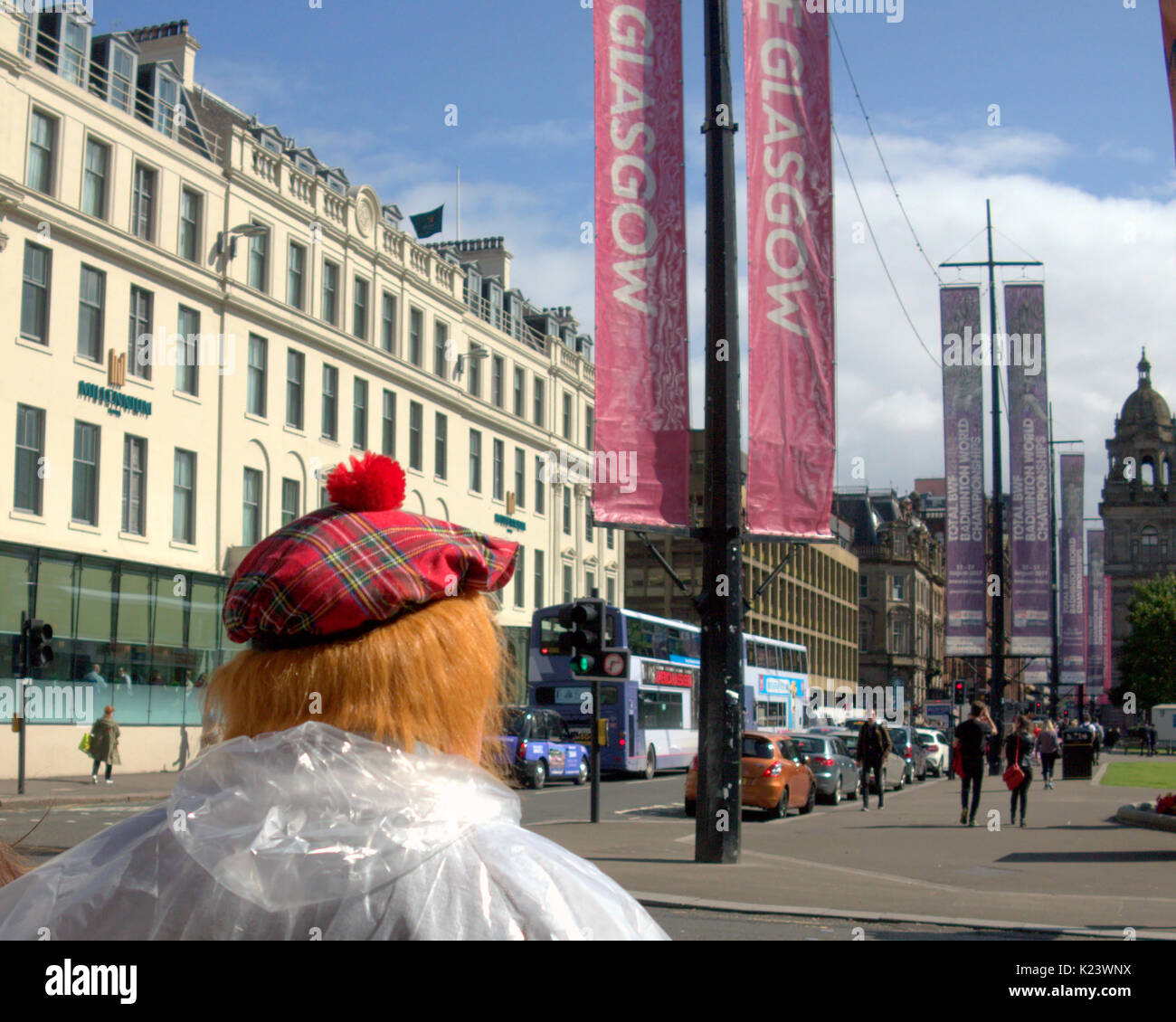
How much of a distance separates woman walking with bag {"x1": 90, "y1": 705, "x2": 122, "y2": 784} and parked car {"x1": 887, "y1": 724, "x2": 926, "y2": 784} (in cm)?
1967

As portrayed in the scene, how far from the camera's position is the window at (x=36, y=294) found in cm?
2946

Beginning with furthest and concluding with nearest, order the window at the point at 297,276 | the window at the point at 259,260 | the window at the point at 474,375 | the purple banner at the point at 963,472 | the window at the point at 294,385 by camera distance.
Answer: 1. the window at the point at 474,375
2. the window at the point at 297,276
3. the window at the point at 294,385
4. the window at the point at 259,260
5. the purple banner at the point at 963,472

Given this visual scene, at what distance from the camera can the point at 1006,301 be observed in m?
28.0

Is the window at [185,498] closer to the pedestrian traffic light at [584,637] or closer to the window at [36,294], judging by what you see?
the window at [36,294]

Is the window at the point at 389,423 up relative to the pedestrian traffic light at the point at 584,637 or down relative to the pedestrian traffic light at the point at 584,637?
up

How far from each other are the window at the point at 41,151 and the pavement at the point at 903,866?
45.0 ft

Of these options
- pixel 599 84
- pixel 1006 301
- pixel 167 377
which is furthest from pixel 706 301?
pixel 167 377

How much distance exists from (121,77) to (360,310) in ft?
36.5

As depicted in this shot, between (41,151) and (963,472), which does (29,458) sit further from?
(963,472)

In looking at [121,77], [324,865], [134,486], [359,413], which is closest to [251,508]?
[134,486]

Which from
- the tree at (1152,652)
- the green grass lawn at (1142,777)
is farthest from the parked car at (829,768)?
the tree at (1152,652)

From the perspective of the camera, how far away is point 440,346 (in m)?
47.6

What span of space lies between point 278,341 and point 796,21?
87.9 ft

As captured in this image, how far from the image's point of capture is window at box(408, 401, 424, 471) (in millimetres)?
45094
